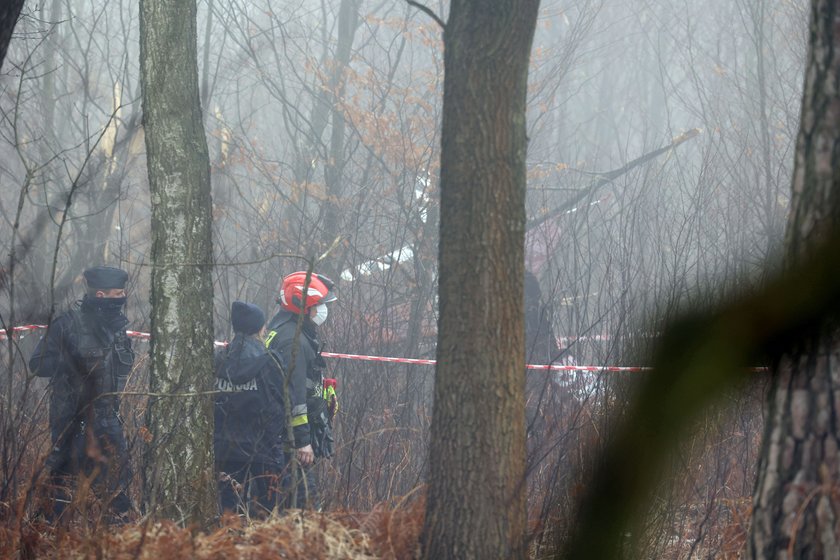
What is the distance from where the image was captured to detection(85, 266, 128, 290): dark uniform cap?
623 centimetres

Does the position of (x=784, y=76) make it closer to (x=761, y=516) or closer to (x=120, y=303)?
(x=120, y=303)

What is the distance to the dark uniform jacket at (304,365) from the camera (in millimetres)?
6039

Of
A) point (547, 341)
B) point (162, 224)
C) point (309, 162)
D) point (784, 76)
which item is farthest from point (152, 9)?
point (784, 76)

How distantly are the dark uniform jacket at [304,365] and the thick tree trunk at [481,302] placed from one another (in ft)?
7.27

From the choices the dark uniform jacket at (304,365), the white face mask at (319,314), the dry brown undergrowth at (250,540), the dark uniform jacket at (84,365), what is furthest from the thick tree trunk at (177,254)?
the white face mask at (319,314)

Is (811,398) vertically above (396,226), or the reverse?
(396,226)

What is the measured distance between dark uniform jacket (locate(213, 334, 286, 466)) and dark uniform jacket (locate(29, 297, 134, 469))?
67 cm

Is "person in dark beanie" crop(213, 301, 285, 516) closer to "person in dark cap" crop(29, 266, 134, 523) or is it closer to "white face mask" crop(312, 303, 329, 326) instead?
"white face mask" crop(312, 303, 329, 326)

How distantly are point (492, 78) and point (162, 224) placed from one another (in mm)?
2229

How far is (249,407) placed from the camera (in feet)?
20.7

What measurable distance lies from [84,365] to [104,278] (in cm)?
69

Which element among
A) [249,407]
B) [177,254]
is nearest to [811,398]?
[177,254]

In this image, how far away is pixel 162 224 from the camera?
5.20 metres

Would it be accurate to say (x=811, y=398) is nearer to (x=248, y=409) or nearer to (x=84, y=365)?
(x=248, y=409)
